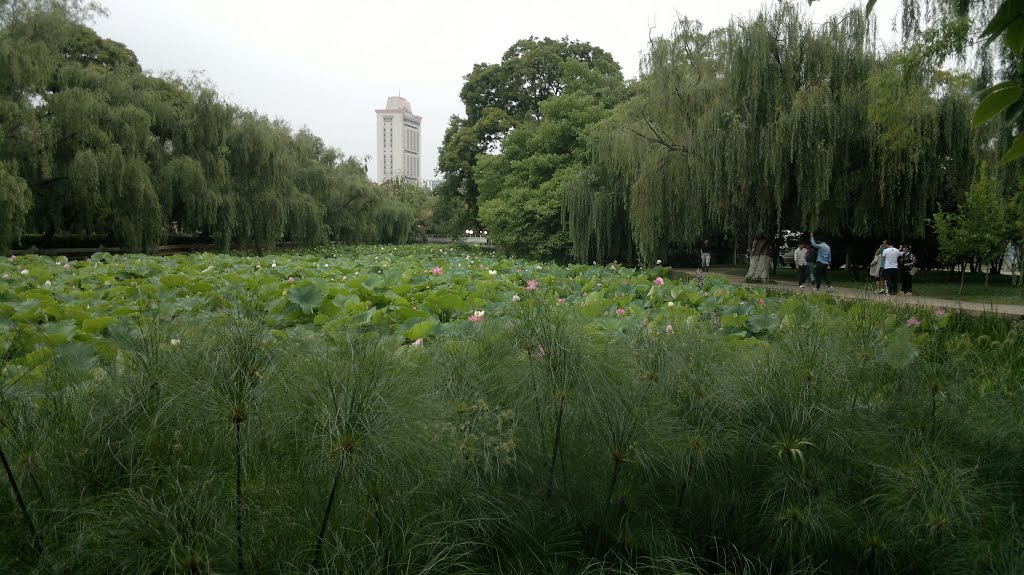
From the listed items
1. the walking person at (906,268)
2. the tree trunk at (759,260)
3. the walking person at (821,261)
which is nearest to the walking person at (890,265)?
the walking person at (906,268)

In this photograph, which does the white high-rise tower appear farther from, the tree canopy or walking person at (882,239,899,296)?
walking person at (882,239,899,296)

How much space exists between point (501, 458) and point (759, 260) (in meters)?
14.8

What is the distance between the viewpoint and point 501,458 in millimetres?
1894

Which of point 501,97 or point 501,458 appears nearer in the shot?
point 501,458

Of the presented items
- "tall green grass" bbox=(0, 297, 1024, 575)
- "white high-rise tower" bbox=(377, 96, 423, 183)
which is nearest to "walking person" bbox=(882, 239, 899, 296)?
"tall green grass" bbox=(0, 297, 1024, 575)

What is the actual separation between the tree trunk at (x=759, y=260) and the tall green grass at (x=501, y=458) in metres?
13.4

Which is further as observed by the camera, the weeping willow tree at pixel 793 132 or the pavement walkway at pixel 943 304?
the weeping willow tree at pixel 793 132

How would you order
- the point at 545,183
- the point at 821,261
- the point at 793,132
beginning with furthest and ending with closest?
the point at 545,183, the point at 821,261, the point at 793,132

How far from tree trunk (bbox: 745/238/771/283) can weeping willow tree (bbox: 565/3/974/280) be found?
0.03 meters

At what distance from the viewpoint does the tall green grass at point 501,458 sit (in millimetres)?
1530

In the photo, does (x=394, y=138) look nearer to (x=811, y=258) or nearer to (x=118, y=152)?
(x=118, y=152)

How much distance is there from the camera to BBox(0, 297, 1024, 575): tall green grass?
1530 mm

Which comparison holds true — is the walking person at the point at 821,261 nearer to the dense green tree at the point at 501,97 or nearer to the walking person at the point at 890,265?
the walking person at the point at 890,265

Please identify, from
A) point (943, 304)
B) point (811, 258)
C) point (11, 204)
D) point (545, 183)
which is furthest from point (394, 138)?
point (943, 304)
